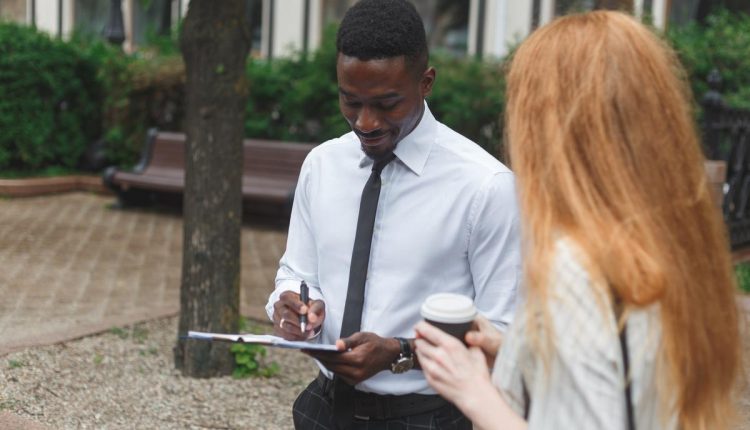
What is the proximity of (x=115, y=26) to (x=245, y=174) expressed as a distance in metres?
4.24

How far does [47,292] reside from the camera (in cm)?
683

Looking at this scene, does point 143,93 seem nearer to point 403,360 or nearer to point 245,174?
point 245,174

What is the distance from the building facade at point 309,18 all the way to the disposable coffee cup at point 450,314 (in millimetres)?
9635

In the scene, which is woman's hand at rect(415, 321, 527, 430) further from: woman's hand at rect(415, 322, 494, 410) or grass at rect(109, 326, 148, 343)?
grass at rect(109, 326, 148, 343)

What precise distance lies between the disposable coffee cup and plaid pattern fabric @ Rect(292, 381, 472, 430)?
2.10 ft

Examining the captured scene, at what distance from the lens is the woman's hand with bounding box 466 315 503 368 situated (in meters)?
1.67

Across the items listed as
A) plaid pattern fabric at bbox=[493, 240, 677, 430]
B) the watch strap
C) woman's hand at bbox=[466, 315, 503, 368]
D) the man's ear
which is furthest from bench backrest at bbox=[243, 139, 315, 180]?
plaid pattern fabric at bbox=[493, 240, 677, 430]

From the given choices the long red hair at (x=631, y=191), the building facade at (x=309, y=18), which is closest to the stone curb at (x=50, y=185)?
the building facade at (x=309, y=18)

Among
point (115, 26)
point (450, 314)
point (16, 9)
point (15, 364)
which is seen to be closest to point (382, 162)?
point (450, 314)

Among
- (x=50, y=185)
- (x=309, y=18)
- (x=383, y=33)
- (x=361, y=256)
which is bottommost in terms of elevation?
(x=50, y=185)

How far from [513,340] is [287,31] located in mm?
14251

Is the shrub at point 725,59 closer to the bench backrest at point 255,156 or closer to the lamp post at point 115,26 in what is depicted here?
the bench backrest at point 255,156

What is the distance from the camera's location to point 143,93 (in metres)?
12.5

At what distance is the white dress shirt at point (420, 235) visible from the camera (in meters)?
2.12
